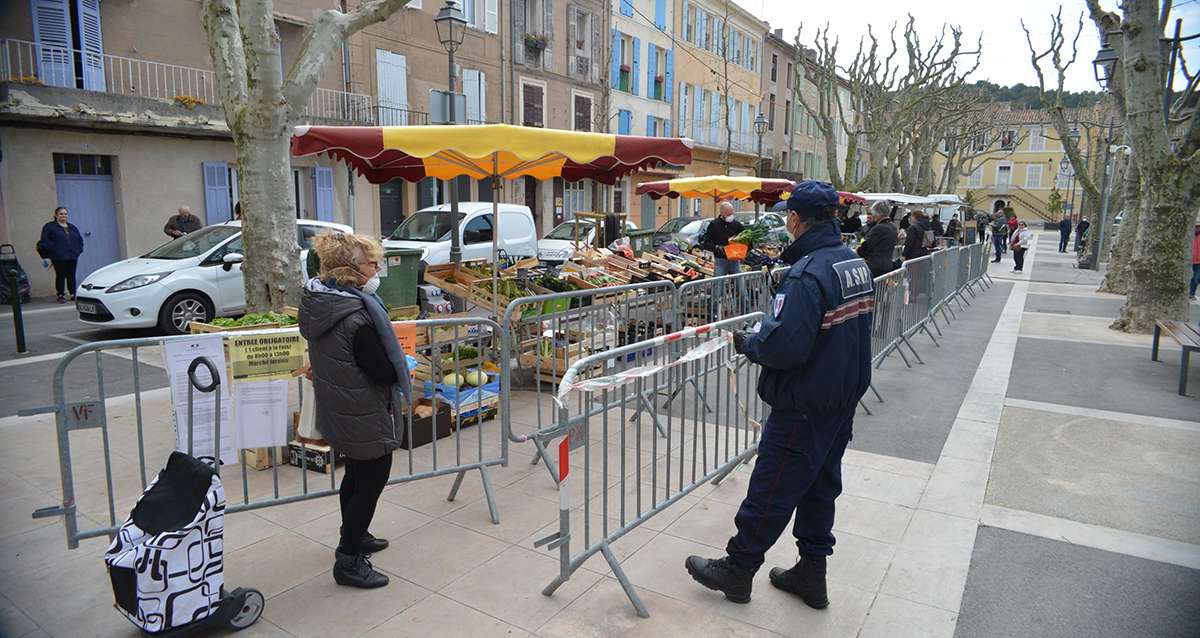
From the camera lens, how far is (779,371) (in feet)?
10.5

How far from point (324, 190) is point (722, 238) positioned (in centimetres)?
1285

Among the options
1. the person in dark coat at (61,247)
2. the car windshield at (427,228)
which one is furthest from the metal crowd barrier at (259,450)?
the person in dark coat at (61,247)

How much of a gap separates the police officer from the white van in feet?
31.1

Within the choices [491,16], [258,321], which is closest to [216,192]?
[491,16]

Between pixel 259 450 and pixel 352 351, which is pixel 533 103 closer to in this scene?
pixel 259 450

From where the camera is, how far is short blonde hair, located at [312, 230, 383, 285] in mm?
3195

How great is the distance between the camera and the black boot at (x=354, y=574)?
3430 millimetres

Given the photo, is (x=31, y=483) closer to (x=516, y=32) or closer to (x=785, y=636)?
(x=785, y=636)

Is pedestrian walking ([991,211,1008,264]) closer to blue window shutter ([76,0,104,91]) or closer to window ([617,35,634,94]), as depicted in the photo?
window ([617,35,634,94])

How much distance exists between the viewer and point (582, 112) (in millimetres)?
29406

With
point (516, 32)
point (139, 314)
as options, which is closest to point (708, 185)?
point (139, 314)

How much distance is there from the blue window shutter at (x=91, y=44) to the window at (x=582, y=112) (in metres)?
16.7

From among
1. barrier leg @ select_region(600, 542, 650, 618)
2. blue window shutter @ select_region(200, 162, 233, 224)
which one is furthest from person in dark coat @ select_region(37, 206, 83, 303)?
barrier leg @ select_region(600, 542, 650, 618)

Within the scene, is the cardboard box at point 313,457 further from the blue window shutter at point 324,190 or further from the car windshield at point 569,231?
the blue window shutter at point 324,190
